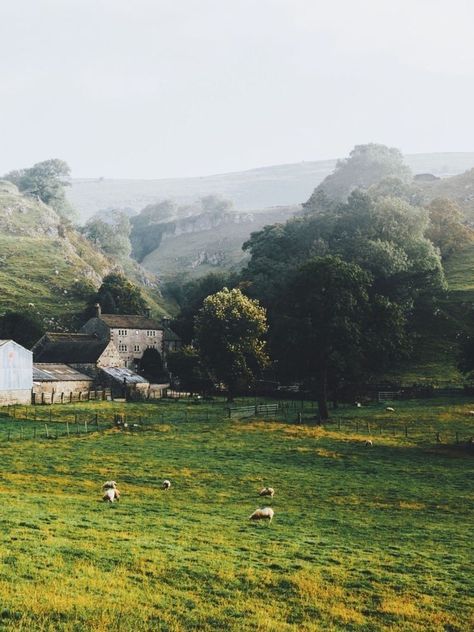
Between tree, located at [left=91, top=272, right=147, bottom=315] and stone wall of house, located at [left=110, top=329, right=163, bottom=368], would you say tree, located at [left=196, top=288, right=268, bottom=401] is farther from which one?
tree, located at [left=91, top=272, right=147, bottom=315]

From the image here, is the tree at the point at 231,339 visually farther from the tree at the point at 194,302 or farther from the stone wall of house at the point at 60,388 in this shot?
the tree at the point at 194,302

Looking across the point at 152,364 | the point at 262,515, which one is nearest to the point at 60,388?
the point at 152,364

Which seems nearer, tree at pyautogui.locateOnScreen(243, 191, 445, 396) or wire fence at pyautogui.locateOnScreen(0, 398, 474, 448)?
wire fence at pyautogui.locateOnScreen(0, 398, 474, 448)

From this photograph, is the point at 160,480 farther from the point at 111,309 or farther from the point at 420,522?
the point at 111,309

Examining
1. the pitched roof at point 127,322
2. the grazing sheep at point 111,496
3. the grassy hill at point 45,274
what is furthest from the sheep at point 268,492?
the grassy hill at point 45,274

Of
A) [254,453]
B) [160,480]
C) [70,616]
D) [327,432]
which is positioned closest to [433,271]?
[327,432]

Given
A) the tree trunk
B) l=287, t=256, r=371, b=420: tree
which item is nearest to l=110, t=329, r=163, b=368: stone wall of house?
l=287, t=256, r=371, b=420: tree

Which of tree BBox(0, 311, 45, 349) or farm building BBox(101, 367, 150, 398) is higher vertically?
tree BBox(0, 311, 45, 349)

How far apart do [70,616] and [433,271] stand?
107 metres

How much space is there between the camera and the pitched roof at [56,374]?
9314 centimetres

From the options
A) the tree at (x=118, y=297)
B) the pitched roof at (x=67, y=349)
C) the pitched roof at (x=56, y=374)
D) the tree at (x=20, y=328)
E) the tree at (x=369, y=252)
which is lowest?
the pitched roof at (x=56, y=374)

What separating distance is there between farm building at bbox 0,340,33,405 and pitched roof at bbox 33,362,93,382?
365 cm

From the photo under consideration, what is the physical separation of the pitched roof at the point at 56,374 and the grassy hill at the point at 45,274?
123 ft

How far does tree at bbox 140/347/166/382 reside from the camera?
128125 millimetres
